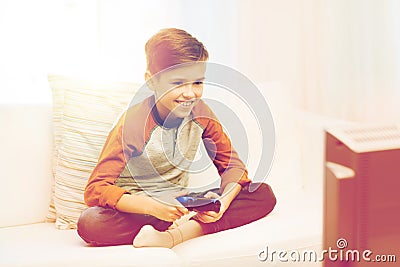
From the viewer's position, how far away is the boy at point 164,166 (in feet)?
5.42

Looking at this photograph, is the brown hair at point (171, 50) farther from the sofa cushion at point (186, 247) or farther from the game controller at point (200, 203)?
the sofa cushion at point (186, 247)

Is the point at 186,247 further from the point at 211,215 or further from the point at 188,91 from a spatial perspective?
the point at 188,91

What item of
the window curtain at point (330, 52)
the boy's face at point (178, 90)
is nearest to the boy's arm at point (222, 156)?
the boy's face at point (178, 90)

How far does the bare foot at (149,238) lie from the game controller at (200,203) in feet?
0.38

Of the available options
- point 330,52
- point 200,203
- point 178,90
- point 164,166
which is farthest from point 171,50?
point 330,52

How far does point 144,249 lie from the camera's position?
1.60 m

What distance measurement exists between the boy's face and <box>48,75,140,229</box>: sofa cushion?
0.21 m

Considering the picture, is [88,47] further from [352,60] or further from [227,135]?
[352,60]

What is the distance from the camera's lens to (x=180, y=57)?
175cm

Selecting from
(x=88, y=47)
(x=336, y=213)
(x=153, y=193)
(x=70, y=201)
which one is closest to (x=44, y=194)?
(x=70, y=201)

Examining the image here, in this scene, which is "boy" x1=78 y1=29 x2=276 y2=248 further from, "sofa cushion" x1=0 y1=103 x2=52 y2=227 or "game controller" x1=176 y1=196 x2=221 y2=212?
"sofa cushion" x1=0 y1=103 x2=52 y2=227

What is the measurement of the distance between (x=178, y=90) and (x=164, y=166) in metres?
0.21

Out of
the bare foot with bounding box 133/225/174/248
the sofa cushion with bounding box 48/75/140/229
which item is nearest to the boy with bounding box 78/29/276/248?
the bare foot with bounding box 133/225/174/248

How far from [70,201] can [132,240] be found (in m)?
0.29
